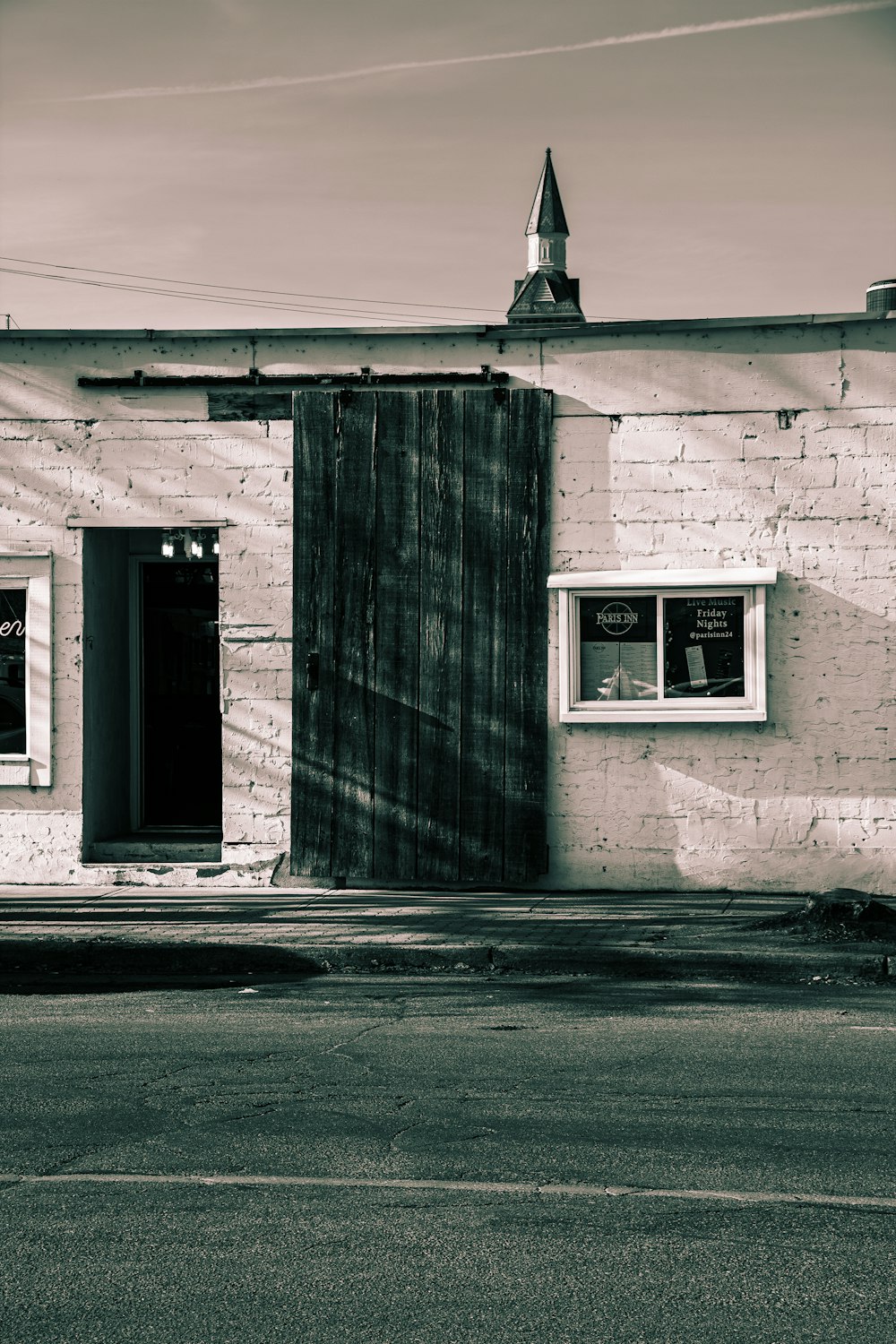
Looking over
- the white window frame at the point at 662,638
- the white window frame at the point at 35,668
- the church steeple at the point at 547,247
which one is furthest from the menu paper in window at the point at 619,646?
the church steeple at the point at 547,247

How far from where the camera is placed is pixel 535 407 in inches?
436

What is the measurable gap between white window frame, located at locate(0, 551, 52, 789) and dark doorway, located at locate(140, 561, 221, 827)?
44.5 inches

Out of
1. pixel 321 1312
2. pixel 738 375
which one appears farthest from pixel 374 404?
pixel 321 1312

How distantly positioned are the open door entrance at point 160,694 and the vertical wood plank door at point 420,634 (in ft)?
4.96

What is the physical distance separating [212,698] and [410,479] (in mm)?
3009

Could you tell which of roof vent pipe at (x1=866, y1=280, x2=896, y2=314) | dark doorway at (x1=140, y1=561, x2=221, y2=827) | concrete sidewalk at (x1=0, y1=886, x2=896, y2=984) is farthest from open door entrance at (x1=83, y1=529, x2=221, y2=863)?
roof vent pipe at (x1=866, y1=280, x2=896, y2=314)

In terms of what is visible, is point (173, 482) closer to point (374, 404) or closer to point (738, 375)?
point (374, 404)

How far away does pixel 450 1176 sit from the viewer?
4.88 meters

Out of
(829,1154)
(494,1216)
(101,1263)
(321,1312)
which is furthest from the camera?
(829,1154)

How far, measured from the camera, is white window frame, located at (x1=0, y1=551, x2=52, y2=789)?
11617mm

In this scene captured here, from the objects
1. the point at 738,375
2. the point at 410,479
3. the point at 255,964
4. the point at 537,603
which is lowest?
the point at 255,964

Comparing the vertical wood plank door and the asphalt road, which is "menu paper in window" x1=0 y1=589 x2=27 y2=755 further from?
the asphalt road

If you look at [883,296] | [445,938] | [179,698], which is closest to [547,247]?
[883,296]

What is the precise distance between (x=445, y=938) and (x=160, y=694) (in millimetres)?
4624
